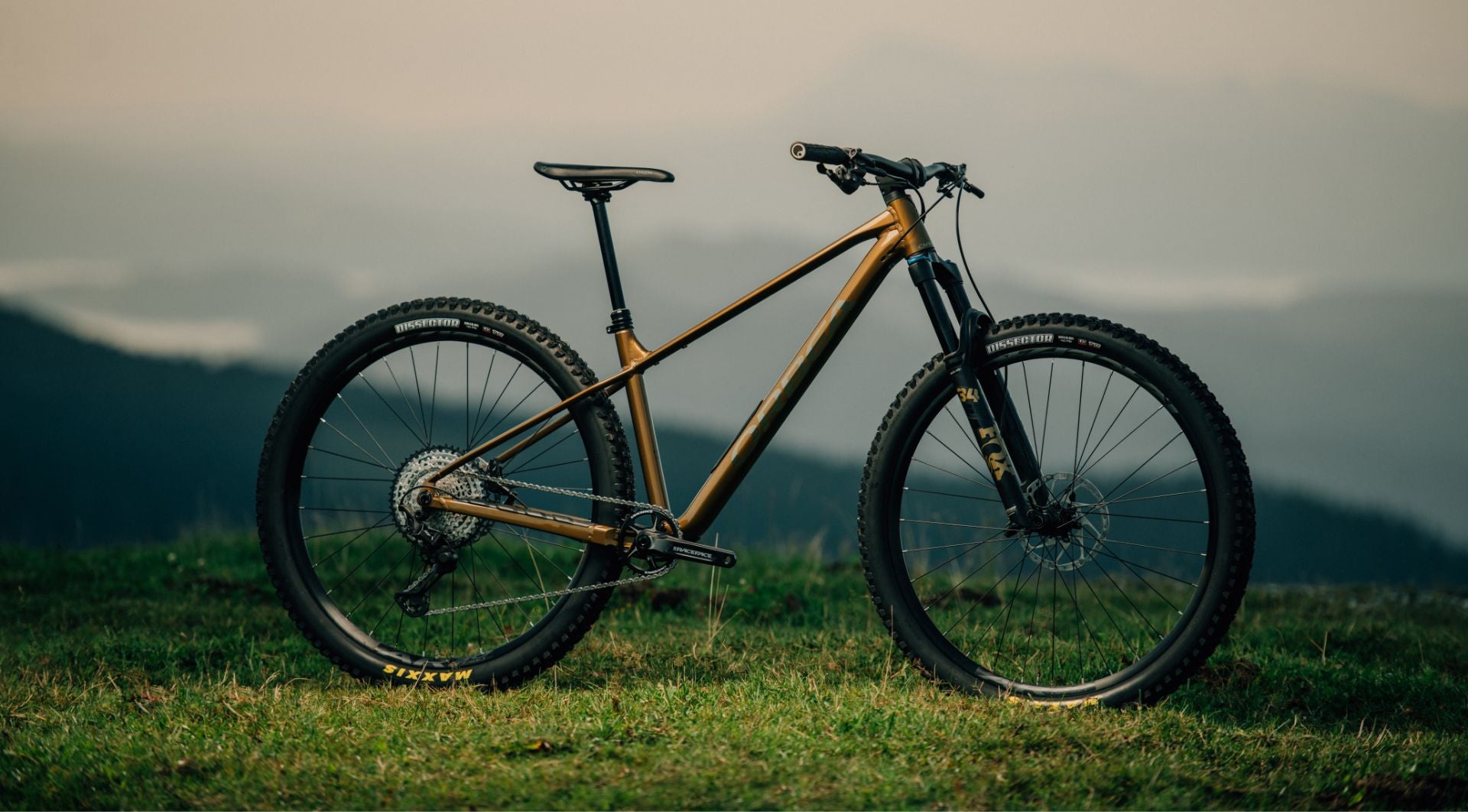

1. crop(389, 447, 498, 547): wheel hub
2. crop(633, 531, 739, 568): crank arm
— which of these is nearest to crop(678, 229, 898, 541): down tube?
crop(633, 531, 739, 568): crank arm

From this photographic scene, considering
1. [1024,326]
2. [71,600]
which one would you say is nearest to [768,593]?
[1024,326]

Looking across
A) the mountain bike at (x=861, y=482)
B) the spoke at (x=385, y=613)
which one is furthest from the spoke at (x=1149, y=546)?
the spoke at (x=385, y=613)

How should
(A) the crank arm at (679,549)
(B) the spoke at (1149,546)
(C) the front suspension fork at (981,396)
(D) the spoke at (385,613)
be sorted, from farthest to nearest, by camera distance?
(D) the spoke at (385,613), (A) the crank arm at (679,549), (C) the front suspension fork at (981,396), (B) the spoke at (1149,546)

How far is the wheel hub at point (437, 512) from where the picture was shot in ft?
14.7

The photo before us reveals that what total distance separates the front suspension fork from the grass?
67cm

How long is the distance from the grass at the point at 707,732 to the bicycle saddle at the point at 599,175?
1740 millimetres

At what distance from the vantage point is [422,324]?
4.50 m

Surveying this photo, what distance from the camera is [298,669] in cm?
488

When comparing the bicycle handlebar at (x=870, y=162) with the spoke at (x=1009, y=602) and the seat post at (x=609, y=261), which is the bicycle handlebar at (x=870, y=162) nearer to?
the seat post at (x=609, y=261)

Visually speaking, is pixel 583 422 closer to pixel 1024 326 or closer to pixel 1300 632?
pixel 1024 326

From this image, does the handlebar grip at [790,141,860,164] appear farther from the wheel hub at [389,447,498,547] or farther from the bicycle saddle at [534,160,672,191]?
the wheel hub at [389,447,498,547]

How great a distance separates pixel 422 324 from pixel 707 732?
6.15ft

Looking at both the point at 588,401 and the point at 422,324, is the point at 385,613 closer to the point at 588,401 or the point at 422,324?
the point at 422,324

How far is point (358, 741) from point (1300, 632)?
14.5 feet
